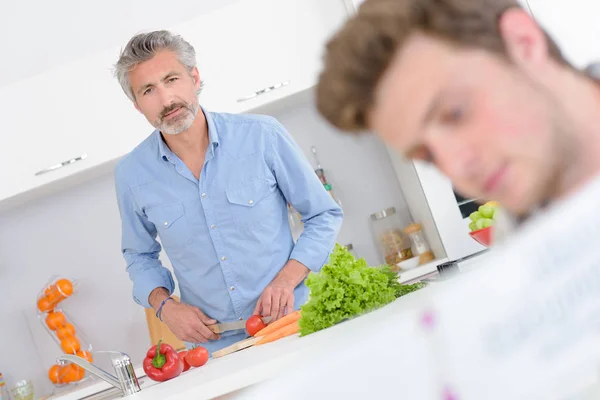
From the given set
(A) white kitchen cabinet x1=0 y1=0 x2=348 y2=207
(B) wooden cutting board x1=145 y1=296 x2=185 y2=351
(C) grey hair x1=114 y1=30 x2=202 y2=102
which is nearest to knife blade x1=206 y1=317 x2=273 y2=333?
(C) grey hair x1=114 y1=30 x2=202 y2=102

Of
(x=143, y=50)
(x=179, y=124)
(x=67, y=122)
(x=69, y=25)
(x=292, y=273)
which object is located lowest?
(x=292, y=273)

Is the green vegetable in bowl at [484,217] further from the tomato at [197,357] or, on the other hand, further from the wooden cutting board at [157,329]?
the wooden cutting board at [157,329]

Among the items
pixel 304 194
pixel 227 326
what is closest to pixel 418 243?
pixel 304 194

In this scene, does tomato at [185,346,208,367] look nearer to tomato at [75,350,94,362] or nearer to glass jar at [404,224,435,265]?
tomato at [75,350,94,362]

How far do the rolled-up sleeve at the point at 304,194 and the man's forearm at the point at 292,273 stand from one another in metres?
0.02

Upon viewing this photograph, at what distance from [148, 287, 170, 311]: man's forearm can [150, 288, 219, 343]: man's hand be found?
46mm

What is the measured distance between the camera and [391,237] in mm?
2859

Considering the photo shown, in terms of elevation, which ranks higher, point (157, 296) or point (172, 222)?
point (172, 222)

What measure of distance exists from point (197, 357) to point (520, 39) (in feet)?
3.67

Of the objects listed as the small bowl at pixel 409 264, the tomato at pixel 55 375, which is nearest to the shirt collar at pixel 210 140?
the small bowl at pixel 409 264

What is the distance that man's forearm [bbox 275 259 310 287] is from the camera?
1.72m

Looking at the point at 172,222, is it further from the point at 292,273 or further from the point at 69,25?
the point at 69,25

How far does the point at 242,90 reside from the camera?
8.79ft

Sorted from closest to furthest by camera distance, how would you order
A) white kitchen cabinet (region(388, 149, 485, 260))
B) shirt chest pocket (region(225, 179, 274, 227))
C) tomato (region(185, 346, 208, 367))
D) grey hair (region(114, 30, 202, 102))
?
tomato (region(185, 346, 208, 367))
grey hair (region(114, 30, 202, 102))
shirt chest pocket (region(225, 179, 274, 227))
white kitchen cabinet (region(388, 149, 485, 260))
